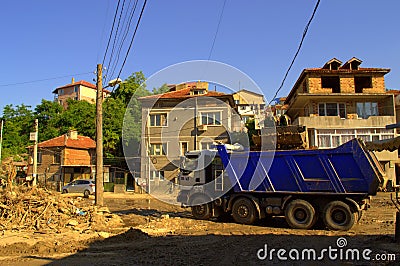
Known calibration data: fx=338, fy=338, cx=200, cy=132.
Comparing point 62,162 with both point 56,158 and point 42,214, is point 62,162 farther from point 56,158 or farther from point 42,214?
point 42,214

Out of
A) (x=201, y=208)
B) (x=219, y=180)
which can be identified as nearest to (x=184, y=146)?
(x=201, y=208)

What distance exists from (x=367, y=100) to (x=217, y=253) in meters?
28.8

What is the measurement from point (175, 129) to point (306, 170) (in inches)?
874

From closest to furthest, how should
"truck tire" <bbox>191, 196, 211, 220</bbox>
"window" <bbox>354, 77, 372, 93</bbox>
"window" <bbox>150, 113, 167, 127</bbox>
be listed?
"truck tire" <bbox>191, 196, 211, 220</bbox> → "window" <bbox>150, 113, 167, 127</bbox> → "window" <bbox>354, 77, 372, 93</bbox>

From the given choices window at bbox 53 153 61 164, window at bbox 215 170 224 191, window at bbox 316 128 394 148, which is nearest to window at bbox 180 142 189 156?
window at bbox 316 128 394 148

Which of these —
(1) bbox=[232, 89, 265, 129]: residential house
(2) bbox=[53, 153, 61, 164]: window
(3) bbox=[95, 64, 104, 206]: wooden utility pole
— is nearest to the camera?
(1) bbox=[232, 89, 265, 129]: residential house

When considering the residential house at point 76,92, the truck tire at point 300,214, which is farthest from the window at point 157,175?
the residential house at point 76,92

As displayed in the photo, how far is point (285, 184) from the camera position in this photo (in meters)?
11.9

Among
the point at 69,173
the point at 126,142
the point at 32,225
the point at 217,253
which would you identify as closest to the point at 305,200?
the point at 217,253

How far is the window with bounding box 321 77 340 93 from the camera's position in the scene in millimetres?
33000

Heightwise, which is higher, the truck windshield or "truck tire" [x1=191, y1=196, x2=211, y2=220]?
the truck windshield

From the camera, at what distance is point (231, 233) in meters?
10.8

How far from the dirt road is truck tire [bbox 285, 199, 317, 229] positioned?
0.33 meters

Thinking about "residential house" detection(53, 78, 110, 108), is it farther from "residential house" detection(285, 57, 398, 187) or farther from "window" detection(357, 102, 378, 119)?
"window" detection(357, 102, 378, 119)
